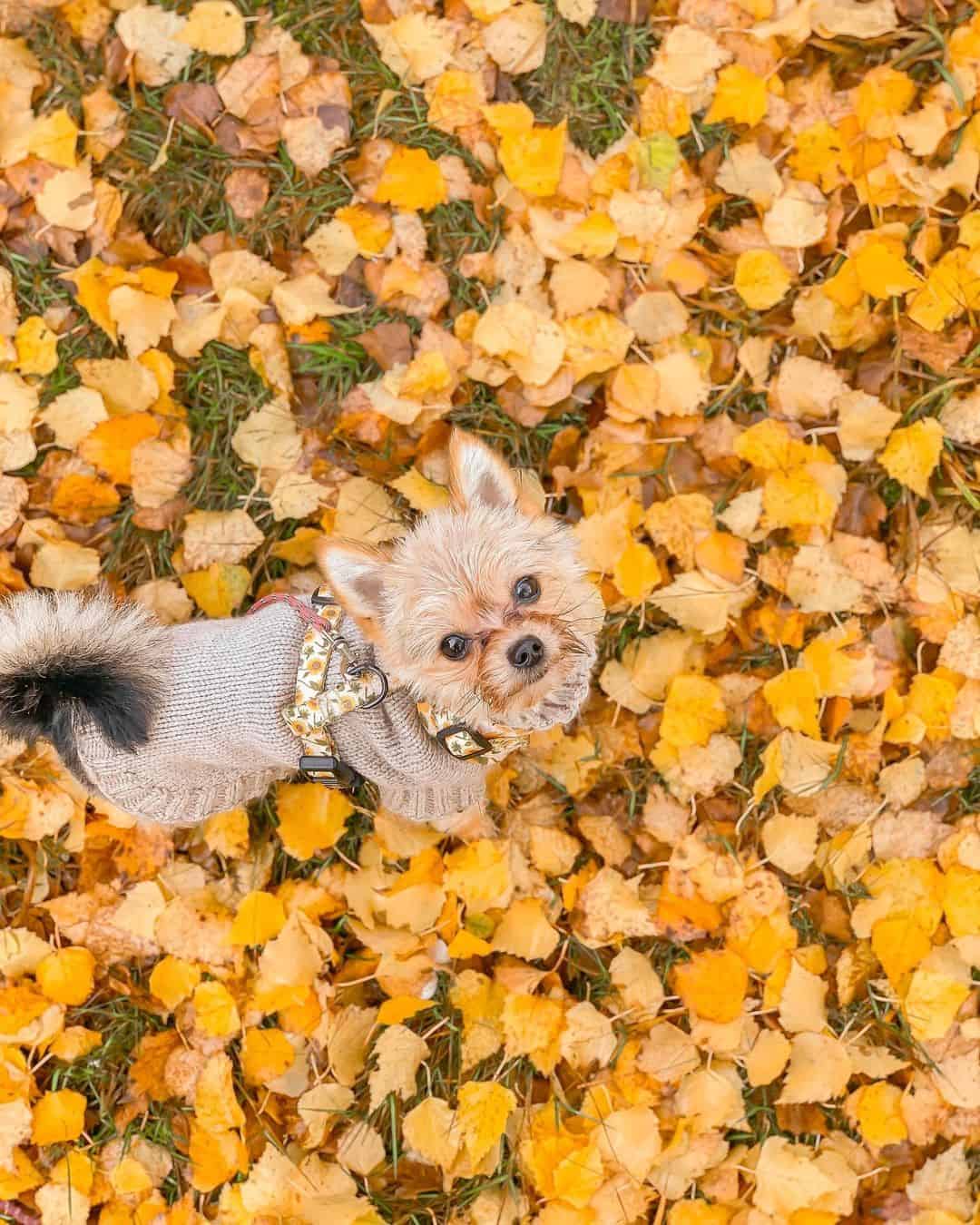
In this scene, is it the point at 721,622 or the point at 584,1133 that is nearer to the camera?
the point at 584,1133

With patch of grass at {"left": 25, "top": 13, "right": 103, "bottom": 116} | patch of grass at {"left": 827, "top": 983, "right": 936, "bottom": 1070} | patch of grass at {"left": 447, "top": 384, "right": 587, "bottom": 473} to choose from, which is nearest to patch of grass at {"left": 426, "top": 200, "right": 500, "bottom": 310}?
patch of grass at {"left": 447, "top": 384, "right": 587, "bottom": 473}

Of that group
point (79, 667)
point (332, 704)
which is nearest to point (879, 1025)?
point (332, 704)

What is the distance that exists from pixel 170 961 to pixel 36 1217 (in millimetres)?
851

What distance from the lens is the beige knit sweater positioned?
114 inches

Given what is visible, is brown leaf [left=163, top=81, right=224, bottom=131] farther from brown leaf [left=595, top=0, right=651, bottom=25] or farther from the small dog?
the small dog

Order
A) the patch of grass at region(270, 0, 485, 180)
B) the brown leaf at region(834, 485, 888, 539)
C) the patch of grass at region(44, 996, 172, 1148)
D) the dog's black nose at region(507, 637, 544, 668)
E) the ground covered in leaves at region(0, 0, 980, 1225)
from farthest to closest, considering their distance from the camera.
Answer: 1. the patch of grass at region(270, 0, 485, 180)
2. the brown leaf at region(834, 485, 888, 539)
3. the patch of grass at region(44, 996, 172, 1148)
4. the ground covered in leaves at region(0, 0, 980, 1225)
5. the dog's black nose at region(507, 637, 544, 668)

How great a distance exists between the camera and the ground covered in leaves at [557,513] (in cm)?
339

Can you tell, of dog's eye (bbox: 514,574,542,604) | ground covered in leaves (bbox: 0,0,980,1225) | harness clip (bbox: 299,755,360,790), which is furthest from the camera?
ground covered in leaves (bbox: 0,0,980,1225)

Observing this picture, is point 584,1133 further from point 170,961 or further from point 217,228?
point 217,228

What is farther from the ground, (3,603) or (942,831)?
(3,603)

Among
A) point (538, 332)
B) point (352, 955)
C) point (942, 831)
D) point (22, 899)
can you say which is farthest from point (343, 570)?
point (942, 831)

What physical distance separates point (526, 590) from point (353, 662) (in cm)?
50

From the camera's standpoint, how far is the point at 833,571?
354cm

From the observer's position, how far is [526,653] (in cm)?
275
